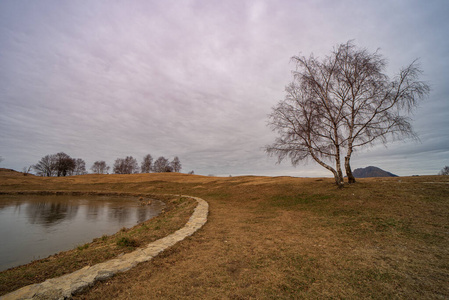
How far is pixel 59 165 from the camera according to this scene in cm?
8156

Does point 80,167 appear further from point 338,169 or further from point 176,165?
point 338,169

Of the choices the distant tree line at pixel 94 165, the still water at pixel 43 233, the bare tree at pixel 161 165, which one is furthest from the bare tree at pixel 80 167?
the still water at pixel 43 233

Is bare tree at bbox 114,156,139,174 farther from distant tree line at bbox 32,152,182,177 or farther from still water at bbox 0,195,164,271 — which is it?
still water at bbox 0,195,164,271

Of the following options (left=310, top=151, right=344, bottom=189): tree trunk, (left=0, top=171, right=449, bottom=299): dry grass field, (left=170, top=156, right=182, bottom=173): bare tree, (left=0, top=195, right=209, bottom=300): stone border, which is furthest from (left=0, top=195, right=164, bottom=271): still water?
(left=170, top=156, right=182, bottom=173): bare tree

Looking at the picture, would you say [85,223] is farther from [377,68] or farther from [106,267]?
[377,68]

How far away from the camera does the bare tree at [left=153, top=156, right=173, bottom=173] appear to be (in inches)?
3755

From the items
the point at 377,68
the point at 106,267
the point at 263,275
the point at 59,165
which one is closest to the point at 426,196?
the point at 377,68

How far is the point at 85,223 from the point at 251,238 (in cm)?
1298

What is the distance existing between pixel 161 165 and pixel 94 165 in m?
48.0

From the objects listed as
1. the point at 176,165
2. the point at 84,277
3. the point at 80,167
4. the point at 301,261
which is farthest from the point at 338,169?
the point at 80,167

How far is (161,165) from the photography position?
97000mm

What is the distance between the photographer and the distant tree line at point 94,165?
274 ft

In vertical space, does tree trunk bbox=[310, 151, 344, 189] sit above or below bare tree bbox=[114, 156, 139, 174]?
below

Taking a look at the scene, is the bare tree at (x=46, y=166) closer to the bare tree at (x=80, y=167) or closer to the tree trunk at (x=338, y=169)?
the bare tree at (x=80, y=167)
